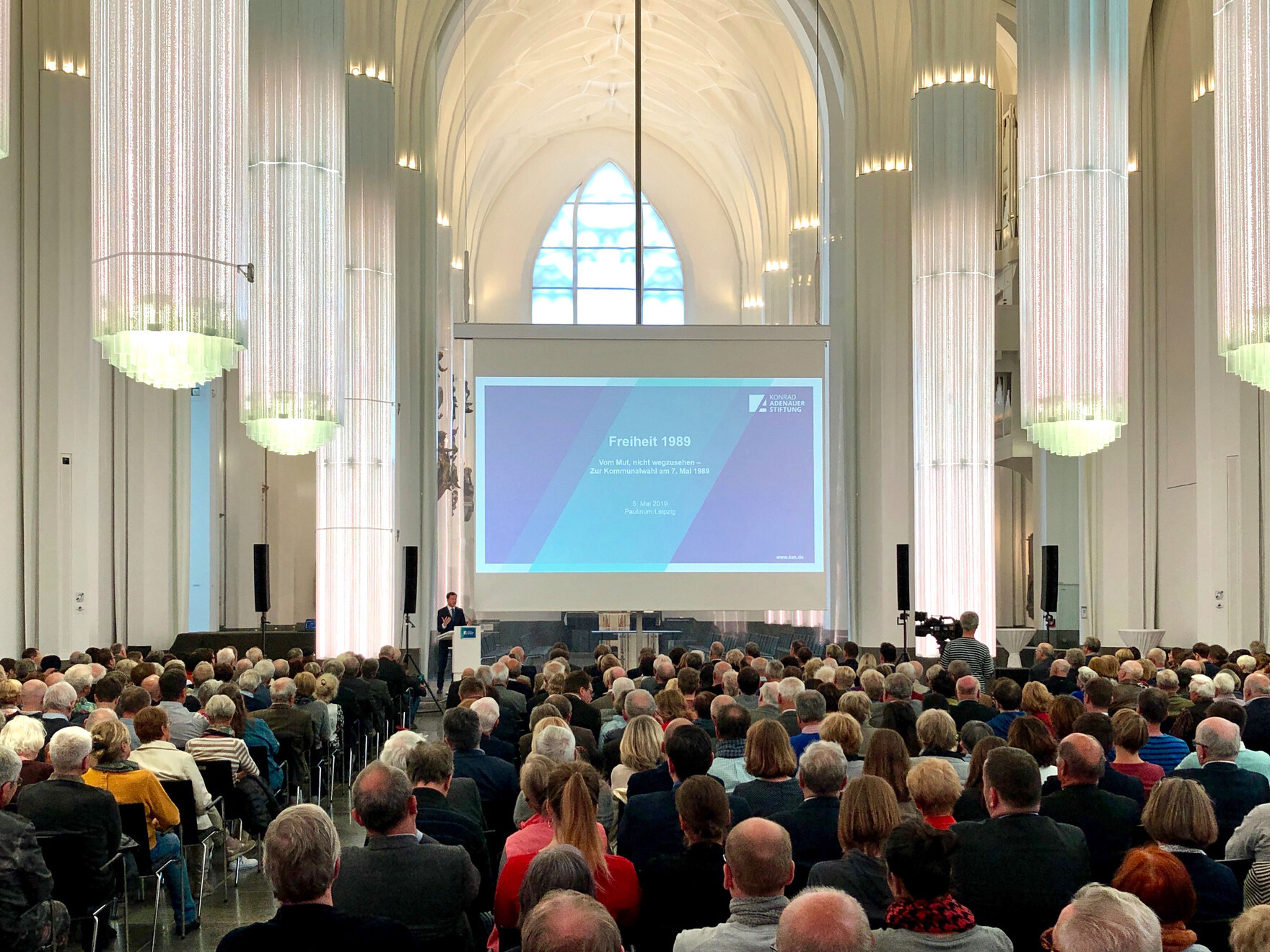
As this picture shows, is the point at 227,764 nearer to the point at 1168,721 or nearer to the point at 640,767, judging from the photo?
the point at 640,767

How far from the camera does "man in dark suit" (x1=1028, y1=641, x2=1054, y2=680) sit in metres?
11.9

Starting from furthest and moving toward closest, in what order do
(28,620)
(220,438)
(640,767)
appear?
(220,438) → (28,620) → (640,767)

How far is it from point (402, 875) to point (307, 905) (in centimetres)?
79

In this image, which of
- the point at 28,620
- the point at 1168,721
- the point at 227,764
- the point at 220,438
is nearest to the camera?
the point at 227,764

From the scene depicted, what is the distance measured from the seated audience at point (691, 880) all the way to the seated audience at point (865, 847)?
0.36 meters

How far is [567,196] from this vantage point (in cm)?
4419

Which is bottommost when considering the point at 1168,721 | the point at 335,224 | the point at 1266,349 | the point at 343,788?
the point at 343,788

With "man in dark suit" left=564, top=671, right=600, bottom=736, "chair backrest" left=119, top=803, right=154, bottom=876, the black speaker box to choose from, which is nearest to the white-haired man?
"chair backrest" left=119, top=803, right=154, bottom=876

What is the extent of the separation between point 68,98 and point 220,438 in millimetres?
9012

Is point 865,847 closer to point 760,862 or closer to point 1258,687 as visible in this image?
point 760,862

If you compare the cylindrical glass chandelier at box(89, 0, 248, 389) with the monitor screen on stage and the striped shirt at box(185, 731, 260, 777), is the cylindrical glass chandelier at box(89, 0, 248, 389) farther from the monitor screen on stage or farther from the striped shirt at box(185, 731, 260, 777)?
the monitor screen on stage

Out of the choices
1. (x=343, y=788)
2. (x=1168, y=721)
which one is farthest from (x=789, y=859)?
(x=343, y=788)

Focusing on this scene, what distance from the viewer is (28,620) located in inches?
602

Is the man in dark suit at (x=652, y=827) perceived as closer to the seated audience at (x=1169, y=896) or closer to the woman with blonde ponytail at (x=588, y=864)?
the woman with blonde ponytail at (x=588, y=864)
